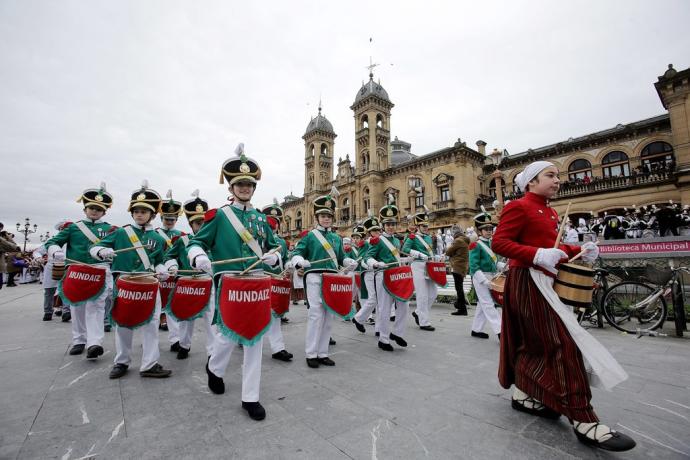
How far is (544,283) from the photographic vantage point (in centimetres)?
276

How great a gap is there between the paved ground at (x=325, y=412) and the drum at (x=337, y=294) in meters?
0.74

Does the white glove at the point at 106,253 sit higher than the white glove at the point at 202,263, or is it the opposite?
the white glove at the point at 106,253

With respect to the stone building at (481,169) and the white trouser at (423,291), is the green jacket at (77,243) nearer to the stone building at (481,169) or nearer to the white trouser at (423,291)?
the white trouser at (423,291)

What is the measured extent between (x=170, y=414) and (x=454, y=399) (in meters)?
2.59

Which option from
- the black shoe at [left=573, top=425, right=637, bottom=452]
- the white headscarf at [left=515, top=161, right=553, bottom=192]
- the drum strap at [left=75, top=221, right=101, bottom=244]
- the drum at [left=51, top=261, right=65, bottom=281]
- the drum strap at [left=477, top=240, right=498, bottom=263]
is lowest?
the black shoe at [left=573, top=425, right=637, bottom=452]

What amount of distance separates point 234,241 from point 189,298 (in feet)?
5.83

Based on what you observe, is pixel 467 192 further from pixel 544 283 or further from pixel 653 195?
pixel 544 283

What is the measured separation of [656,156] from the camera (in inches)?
927

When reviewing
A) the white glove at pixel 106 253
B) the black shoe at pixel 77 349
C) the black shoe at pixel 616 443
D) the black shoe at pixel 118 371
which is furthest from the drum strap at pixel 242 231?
the black shoe at pixel 77 349

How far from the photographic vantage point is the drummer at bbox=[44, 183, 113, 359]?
4.74m

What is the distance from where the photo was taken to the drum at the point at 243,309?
9.95 feet

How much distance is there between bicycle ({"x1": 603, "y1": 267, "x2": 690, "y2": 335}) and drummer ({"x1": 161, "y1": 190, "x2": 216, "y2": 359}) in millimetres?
7286

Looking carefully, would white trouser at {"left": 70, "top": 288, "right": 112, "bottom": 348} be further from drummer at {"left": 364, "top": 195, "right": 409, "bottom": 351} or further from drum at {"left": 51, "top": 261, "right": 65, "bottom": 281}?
drummer at {"left": 364, "top": 195, "right": 409, "bottom": 351}

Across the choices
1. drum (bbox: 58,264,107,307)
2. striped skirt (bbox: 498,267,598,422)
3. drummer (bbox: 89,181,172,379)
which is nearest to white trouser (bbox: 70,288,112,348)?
drum (bbox: 58,264,107,307)
